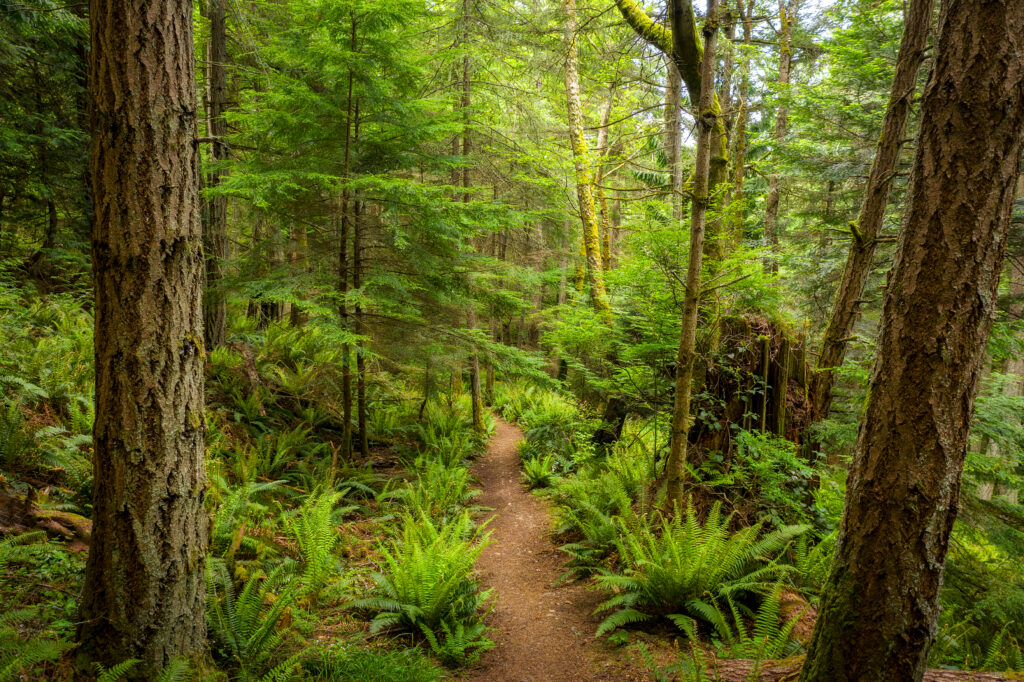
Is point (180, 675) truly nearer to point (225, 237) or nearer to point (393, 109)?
point (393, 109)

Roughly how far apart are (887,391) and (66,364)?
8287mm

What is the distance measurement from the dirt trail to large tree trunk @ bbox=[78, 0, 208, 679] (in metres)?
2.58

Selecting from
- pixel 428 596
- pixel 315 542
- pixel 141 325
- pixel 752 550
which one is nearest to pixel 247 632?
pixel 315 542

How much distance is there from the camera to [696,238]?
4.73 m

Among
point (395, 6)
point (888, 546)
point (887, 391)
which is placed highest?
point (395, 6)

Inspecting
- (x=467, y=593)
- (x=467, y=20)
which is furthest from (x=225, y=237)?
(x=467, y=593)

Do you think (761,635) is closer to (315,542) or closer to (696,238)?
(696,238)

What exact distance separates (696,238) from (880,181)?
2.18m

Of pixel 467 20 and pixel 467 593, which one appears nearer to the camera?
pixel 467 593

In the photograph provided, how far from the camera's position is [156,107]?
2676 mm

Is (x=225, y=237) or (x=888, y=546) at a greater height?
(x=225, y=237)

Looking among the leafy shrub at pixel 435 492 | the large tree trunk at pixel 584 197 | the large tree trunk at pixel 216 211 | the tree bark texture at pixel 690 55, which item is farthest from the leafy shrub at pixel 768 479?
the large tree trunk at pixel 216 211

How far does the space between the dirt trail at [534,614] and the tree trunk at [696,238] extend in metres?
1.75

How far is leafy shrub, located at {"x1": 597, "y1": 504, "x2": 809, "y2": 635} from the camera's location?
4219mm
